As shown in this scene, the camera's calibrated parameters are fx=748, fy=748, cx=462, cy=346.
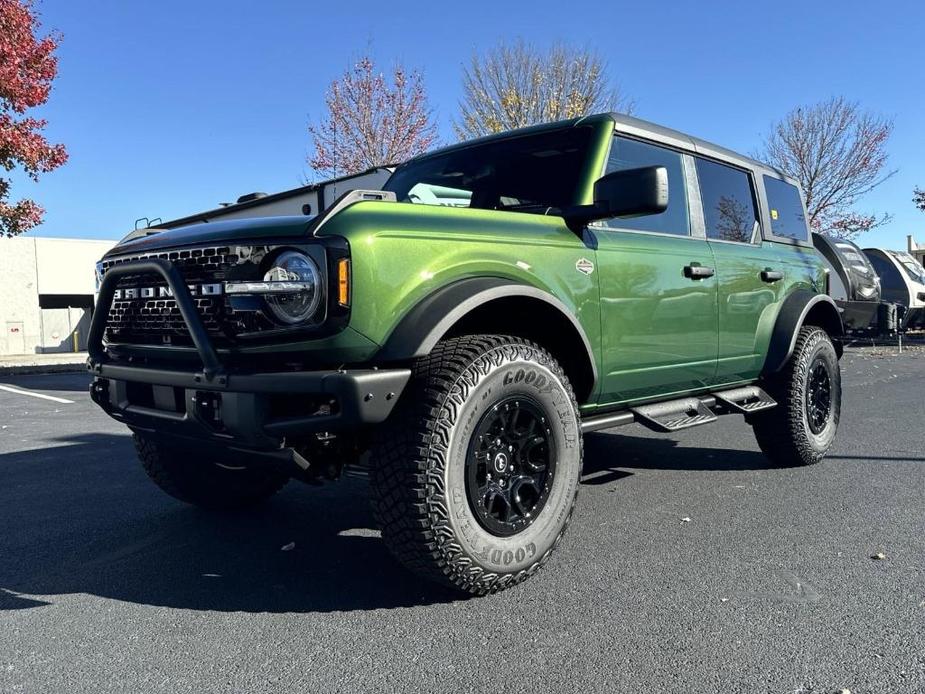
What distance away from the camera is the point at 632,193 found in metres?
3.05

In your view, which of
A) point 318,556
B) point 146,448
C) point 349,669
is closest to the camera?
point 349,669

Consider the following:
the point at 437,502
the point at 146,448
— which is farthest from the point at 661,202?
the point at 146,448

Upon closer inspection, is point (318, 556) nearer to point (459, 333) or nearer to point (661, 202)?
point (459, 333)

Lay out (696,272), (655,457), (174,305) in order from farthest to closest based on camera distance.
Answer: (655,457), (696,272), (174,305)

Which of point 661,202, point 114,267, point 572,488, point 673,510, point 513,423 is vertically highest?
point 661,202

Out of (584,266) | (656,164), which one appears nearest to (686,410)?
(584,266)

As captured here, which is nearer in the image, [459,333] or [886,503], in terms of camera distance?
[459,333]

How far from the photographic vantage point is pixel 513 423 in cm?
289

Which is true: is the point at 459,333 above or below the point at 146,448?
above

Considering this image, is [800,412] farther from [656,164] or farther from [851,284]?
[851,284]

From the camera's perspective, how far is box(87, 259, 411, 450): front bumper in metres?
2.42

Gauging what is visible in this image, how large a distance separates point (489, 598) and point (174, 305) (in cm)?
160

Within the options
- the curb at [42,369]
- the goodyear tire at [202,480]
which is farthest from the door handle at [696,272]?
the curb at [42,369]

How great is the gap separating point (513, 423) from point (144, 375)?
1415 mm
